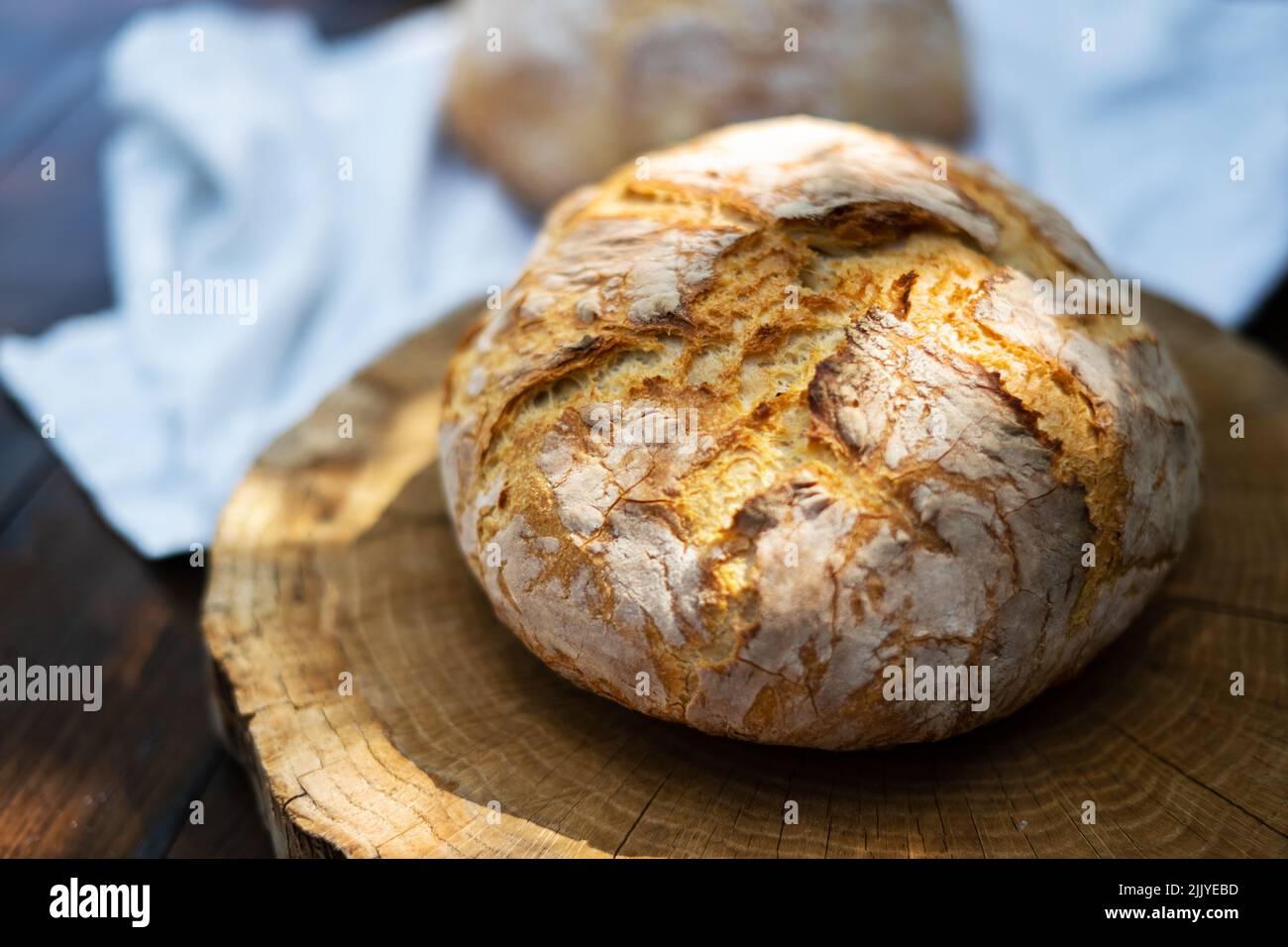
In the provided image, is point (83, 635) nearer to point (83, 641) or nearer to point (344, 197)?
point (83, 641)

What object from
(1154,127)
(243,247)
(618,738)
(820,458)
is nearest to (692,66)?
(243,247)

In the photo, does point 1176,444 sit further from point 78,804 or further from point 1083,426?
point 78,804

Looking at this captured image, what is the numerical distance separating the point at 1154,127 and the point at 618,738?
2.30m

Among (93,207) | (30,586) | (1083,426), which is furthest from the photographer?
(93,207)

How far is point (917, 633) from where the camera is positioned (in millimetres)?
1469

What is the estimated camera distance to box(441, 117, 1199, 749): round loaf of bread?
1474 millimetres

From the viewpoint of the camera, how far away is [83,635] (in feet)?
6.77

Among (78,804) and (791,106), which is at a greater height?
(791,106)

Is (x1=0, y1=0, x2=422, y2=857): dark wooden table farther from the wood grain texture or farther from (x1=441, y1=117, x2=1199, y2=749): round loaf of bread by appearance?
(x1=441, y1=117, x2=1199, y2=749): round loaf of bread

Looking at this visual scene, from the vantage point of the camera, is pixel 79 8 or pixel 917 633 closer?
pixel 917 633

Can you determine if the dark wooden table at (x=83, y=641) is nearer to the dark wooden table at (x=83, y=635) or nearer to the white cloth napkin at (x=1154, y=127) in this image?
the dark wooden table at (x=83, y=635)

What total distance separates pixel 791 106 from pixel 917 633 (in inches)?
65.7

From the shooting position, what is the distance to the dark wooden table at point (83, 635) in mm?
1781
